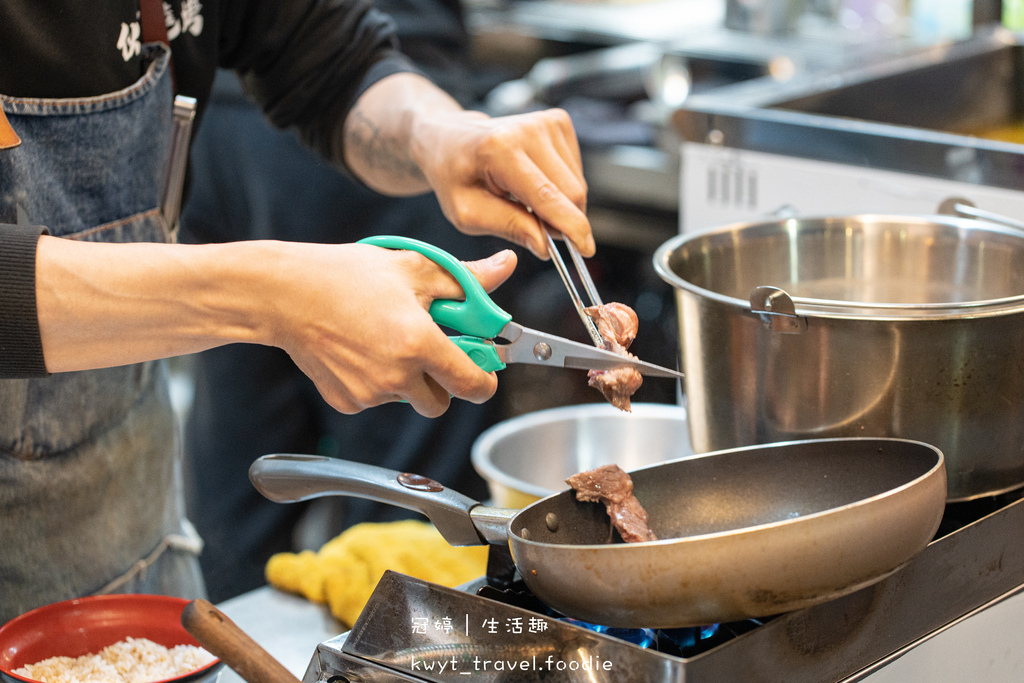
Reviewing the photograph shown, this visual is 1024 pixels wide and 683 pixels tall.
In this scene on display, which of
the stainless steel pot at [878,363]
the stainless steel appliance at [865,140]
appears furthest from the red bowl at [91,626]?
the stainless steel appliance at [865,140]

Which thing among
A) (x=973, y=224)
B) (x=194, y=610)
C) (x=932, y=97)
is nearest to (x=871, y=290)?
(x=973, y=224)

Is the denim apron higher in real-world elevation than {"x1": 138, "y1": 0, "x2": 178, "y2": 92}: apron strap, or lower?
lower

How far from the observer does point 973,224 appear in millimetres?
1072

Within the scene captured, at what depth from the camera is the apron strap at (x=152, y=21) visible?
1105 mm

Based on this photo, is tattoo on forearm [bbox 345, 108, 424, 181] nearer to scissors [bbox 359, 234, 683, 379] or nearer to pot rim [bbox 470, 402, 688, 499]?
pot rim [bbox 470, 402, 688, 499]

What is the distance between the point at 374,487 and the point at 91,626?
0.98 feet

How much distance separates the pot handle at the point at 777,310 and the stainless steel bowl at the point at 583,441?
52 cm

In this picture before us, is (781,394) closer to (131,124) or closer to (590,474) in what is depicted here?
(590,474)

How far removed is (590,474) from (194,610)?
0.32 metres

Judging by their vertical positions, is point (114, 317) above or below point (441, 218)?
above

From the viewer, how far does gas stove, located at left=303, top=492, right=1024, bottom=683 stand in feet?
2.37

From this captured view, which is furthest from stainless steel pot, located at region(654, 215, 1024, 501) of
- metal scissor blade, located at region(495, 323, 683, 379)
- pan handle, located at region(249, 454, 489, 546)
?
pan handle, located at region(249, 454, 489, 546)

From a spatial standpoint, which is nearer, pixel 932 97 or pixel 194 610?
pixel 194 610

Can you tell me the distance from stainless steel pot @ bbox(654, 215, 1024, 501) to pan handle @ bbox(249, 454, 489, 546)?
273 mm
